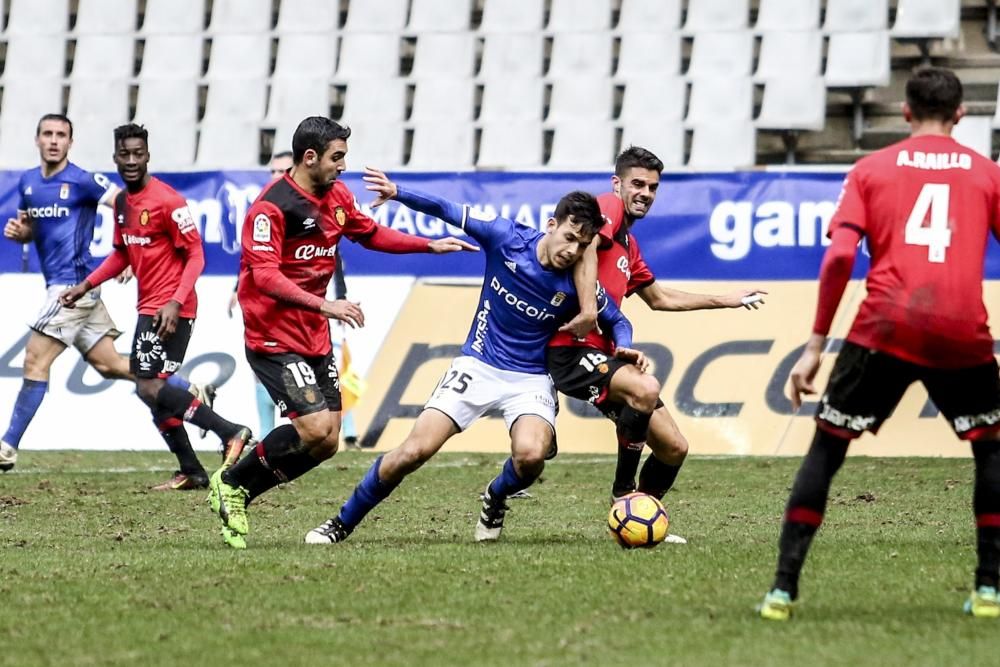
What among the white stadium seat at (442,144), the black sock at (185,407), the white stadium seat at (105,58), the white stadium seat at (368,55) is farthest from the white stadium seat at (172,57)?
the black sock at (185,407)

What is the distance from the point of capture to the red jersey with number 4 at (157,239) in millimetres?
11930

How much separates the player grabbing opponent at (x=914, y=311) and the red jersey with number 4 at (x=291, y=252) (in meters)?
3.40

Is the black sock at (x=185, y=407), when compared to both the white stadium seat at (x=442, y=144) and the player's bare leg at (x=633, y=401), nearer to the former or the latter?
the player's bare leg at (x=633, y=401)

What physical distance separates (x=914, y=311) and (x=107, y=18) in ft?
52.0

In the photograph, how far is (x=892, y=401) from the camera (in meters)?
6.13

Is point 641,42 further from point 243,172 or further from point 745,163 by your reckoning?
point 243,172

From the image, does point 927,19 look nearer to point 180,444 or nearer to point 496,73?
point 496,73

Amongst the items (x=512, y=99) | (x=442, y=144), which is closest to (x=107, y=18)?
(x=442, y=144)

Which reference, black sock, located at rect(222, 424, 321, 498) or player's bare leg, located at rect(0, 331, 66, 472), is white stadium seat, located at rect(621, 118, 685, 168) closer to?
player's bare leg, located at rect(0, 331, 66, 472)

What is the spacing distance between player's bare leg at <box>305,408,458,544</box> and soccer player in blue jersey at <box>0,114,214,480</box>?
4.79 metres

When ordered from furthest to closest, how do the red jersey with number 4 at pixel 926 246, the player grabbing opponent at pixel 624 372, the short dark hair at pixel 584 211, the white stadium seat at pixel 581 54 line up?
the white stadium seat at pixel 581 54 < the player grabbing opponent at pixel 624 372 < the short dark hair at pixel 584 211 < the red jersey with number 4 at pixel 926 246

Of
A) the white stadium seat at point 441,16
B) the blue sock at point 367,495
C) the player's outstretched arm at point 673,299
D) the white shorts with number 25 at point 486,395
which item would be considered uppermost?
the white stadium seat at point 441,16

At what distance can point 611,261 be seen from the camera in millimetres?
9242

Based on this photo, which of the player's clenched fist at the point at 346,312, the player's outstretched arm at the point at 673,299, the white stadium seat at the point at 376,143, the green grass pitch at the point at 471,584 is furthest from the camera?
the white stadium seat at the point at 376,143
